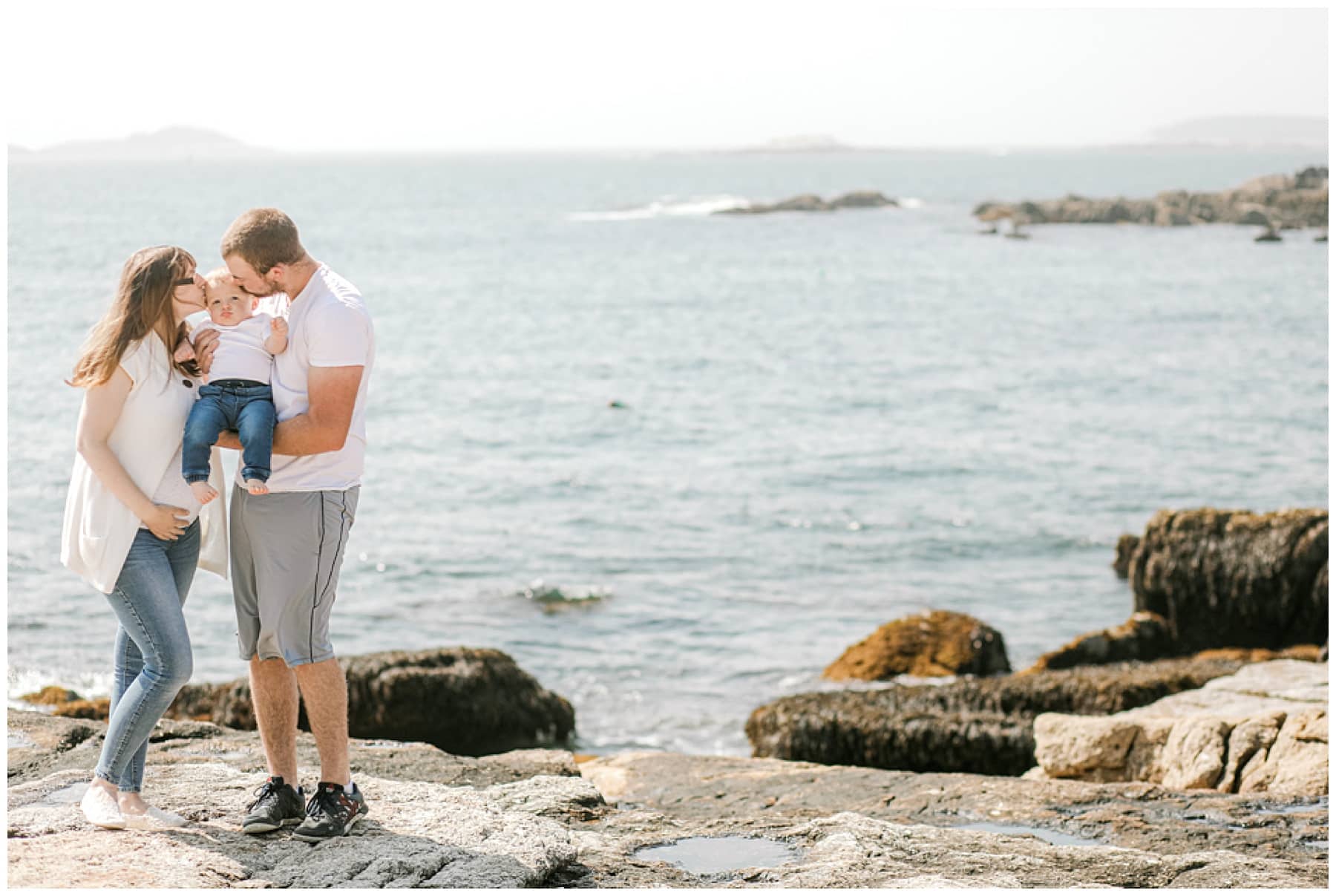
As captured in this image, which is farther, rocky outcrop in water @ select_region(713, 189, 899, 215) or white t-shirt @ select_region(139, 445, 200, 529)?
rocky outcrop in water @ select_region(713, 189, 899, 215)

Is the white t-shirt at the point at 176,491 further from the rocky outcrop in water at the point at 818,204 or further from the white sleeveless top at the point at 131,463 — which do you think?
the rocky outcrop in water at the point at 818,204

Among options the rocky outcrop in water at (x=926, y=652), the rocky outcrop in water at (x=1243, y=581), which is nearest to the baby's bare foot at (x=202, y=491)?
the rocky outcrop in water at (x=926, y=652)

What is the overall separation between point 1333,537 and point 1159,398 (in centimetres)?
1869

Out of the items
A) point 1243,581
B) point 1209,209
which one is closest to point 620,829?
point 1243,581

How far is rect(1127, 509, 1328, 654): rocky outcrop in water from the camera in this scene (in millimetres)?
13180

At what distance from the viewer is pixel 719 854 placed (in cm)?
507

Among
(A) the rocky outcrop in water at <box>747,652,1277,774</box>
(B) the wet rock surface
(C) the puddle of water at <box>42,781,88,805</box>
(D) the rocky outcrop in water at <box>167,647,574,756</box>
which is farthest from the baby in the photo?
(A) the rocky outcrop in water at <box>747,652,1277,774</box>

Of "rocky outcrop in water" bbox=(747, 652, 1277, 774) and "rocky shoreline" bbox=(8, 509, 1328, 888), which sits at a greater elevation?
"rocky shoreline" bbox=(8, 509, 1328, 888)

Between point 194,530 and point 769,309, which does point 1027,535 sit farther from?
point 769,309

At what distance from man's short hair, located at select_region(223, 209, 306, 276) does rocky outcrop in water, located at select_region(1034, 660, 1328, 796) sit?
216 inches

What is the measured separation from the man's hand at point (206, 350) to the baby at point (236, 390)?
3 cm

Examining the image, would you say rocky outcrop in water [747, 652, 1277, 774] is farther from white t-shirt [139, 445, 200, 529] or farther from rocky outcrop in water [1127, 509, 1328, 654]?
white t-shirt [139, 445, 200, 529]

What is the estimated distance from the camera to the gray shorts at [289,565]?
14.9 ft

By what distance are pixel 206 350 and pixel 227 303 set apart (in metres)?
0.18
